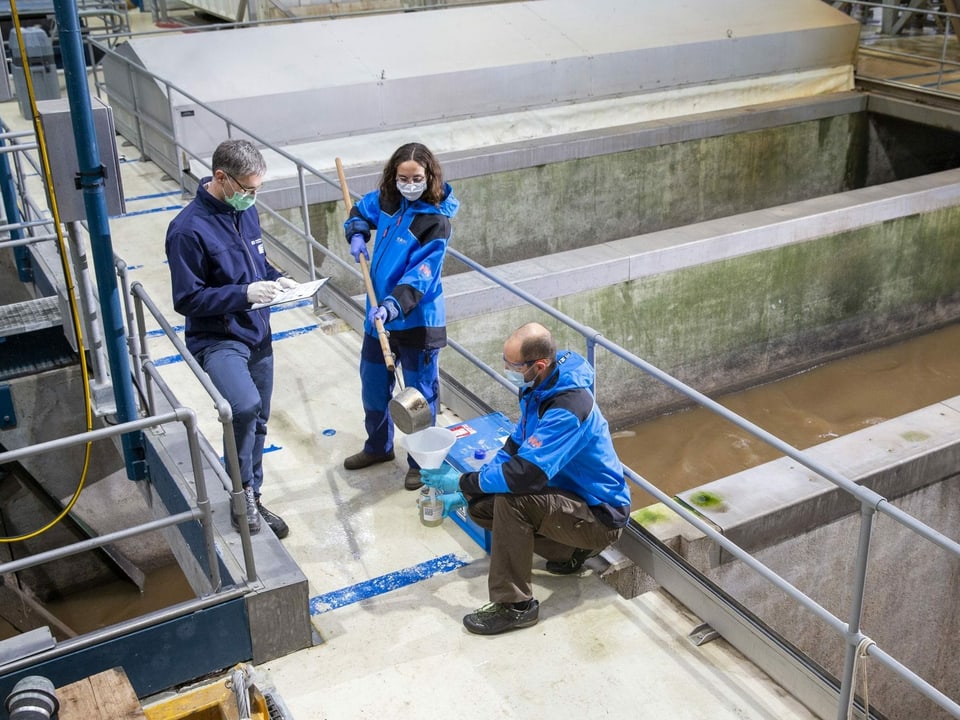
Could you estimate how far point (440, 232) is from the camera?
461cm

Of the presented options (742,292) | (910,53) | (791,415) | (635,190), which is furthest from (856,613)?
(910,53)

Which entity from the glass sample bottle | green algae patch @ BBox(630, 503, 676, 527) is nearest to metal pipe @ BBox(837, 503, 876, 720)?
green algae patch @ BBox(630, 503, 676, 527)

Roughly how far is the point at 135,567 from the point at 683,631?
4967mm

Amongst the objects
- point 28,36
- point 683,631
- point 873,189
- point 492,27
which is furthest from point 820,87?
point 683,631

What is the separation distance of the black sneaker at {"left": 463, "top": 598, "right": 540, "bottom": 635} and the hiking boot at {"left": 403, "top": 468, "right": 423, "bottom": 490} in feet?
3.51

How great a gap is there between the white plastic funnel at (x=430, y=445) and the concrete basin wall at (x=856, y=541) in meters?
1.19

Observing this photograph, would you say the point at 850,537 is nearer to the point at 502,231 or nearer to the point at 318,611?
the point at 318,611

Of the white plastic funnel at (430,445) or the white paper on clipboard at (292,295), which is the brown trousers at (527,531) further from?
the white paper on clipboard at (292,295)

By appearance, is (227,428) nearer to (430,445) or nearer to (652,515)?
(430,445)

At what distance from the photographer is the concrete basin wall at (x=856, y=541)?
538 cm

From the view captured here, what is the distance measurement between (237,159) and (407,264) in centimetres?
96

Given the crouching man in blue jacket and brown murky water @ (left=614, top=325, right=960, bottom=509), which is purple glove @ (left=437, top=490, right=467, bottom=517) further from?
brown murky water @ (left=614, top=325, right=960, bottom=509)

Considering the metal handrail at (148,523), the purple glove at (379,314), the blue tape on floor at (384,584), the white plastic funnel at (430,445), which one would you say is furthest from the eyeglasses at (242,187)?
the blue tape on floor at (384,584)

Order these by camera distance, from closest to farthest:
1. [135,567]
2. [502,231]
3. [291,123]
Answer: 1. [135,567]
2. [291,123]
3. [502,231]
